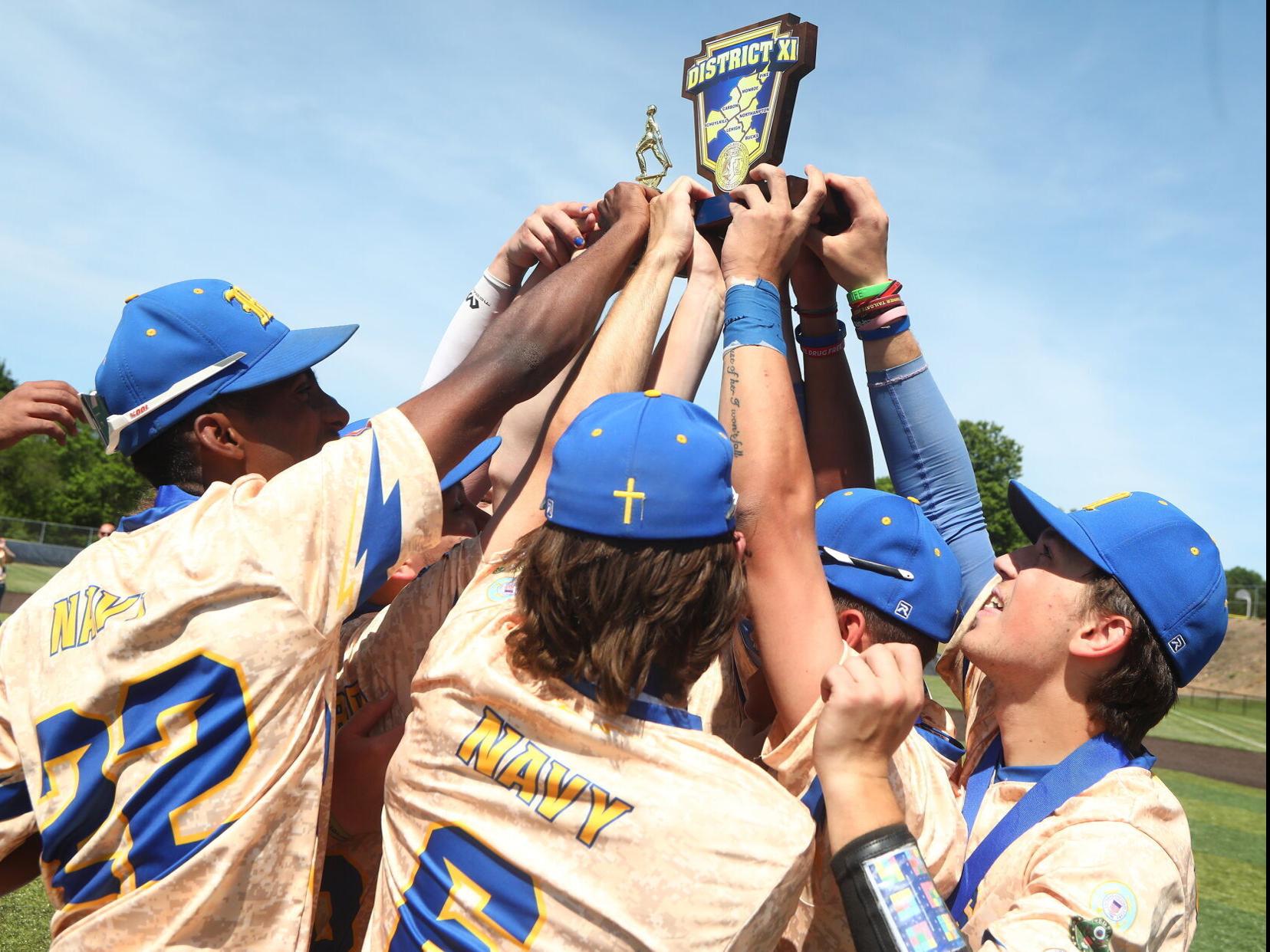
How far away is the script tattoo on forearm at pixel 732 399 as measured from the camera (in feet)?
7.04

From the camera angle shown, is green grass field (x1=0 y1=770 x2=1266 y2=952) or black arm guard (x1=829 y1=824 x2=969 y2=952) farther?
green grass field (x1=0 y1=770 x2=1266 y2=952)

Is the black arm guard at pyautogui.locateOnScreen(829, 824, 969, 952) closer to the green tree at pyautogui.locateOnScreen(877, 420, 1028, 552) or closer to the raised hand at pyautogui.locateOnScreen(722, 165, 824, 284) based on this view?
the raised hand at pyautogui.locateOnScreen(722, 165, 824, 284)

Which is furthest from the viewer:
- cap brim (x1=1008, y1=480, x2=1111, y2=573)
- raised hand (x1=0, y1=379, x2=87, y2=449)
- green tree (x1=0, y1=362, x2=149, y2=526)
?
green tree (x1=0, y1=362, x2=149, y2=526)

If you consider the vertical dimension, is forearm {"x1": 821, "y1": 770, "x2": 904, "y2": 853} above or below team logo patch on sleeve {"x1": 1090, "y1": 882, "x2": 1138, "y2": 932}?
above

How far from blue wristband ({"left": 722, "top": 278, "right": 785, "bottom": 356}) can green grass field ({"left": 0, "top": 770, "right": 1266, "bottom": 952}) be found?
4.97 metres

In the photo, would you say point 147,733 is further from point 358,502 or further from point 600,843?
point 600,843

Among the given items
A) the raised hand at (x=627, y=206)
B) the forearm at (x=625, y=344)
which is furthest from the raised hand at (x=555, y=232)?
the forearm at (x=625, y=344)

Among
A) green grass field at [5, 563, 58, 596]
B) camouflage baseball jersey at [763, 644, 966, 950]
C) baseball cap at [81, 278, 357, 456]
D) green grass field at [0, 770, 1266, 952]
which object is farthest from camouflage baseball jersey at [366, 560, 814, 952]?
Answer: green grass field at [5, 563, 58, 596]

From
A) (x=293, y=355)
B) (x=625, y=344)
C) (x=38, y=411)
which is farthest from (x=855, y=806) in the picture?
(x=38, y=411)

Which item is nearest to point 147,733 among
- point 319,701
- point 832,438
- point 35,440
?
point 319,701

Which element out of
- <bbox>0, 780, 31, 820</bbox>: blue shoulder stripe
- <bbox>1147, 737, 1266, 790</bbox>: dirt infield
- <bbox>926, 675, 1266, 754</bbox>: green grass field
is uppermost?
<bbox>0, 780, 31, 820</bbox>: blue shoulder stripe

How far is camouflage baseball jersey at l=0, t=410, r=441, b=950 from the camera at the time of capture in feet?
6.13

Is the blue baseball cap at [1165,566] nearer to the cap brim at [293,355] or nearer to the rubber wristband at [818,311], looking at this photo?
the rubber wristband at [818,311]

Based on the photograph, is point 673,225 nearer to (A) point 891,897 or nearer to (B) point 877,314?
(B) point 877,314
